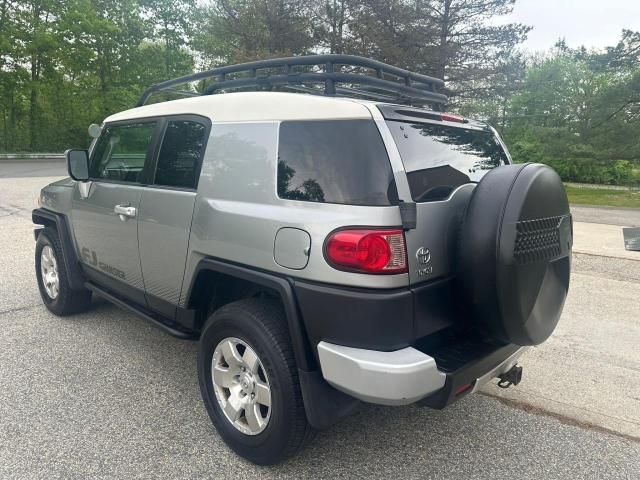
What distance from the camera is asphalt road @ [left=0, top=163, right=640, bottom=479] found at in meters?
2.37

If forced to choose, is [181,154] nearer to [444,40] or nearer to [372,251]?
[372,251]

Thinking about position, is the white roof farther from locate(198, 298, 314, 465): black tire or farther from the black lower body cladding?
locate(198, 298, 314, 465): black tire

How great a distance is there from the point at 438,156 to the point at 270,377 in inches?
54.4

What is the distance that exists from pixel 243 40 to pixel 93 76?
1644cm

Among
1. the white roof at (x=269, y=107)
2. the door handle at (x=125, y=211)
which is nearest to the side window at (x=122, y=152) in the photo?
the door handle at (x=125, y=211)

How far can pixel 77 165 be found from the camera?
3.70 m

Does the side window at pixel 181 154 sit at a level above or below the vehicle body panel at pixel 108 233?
above

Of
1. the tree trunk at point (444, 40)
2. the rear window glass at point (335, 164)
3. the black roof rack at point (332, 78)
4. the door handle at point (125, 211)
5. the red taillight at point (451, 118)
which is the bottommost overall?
the door handle at point (125, 211)

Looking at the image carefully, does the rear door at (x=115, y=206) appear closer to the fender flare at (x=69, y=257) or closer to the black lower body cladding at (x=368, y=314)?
the fender flare at (x=69, y=257)

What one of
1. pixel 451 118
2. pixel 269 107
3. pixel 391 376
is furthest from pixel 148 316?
pixel 451 118

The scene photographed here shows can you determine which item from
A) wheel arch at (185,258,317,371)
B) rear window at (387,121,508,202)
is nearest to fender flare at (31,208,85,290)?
wheel arch at (185,258,317,371)

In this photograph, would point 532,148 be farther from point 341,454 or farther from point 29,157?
point 29,157

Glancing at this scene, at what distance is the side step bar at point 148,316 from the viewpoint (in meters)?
2.92

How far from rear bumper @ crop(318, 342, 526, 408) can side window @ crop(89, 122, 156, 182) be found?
2.00 metres
